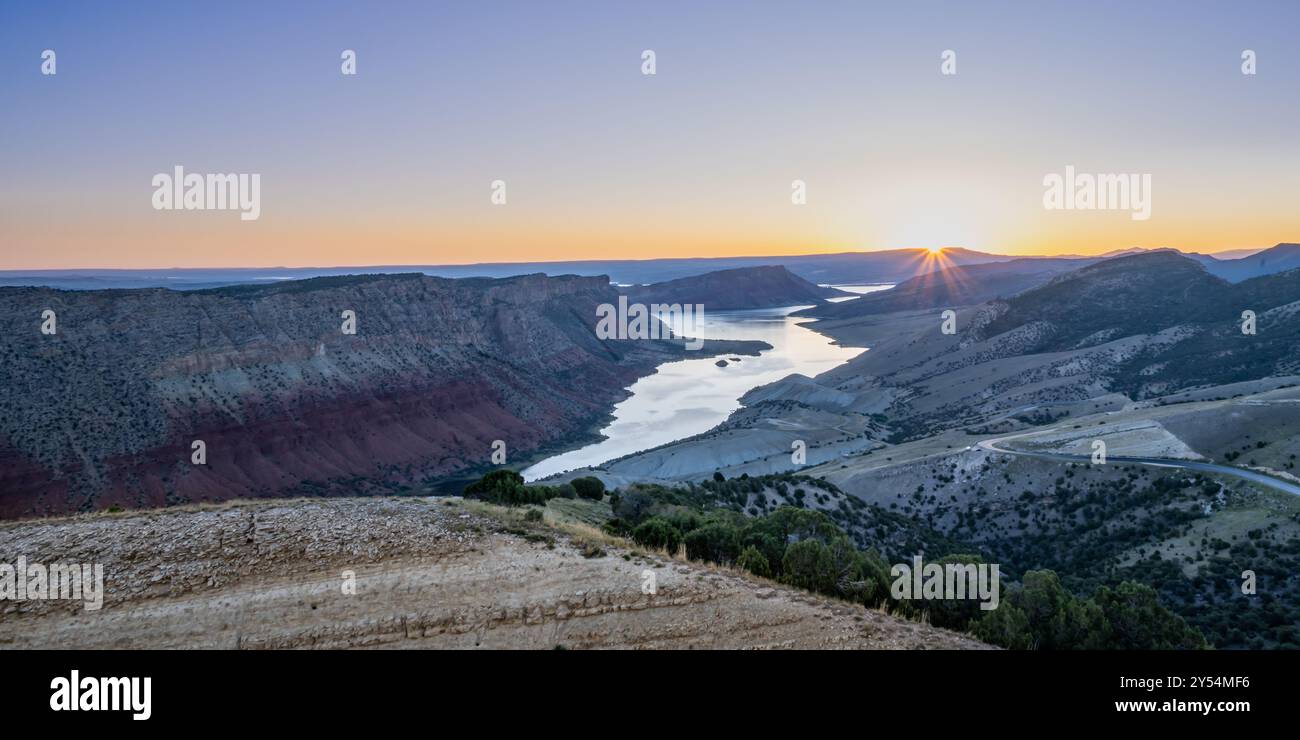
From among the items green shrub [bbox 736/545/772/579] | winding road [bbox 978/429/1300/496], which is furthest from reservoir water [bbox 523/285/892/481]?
green shrub [bbox 736/545/772/579]

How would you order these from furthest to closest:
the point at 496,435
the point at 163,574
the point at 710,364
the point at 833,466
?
the point at 710,364 < the point at 496,435 < the point at 833,466 < the point at 163,574

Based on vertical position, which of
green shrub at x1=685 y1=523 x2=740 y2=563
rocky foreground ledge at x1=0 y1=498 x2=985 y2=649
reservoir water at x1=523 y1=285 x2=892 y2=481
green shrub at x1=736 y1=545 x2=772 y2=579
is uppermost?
rocky foreground ledge at x1=0 y1=498 x2=985 y2=649

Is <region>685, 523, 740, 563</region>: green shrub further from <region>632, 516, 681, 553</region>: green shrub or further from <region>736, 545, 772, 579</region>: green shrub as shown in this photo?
<region>736, 545, 772, 579</region>: green shrub

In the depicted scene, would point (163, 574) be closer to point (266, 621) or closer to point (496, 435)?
point (266, 621)

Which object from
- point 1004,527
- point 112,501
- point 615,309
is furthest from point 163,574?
point 615,309

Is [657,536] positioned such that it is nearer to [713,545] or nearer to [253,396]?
[713,545]

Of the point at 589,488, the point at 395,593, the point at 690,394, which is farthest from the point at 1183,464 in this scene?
the point at 690,394
